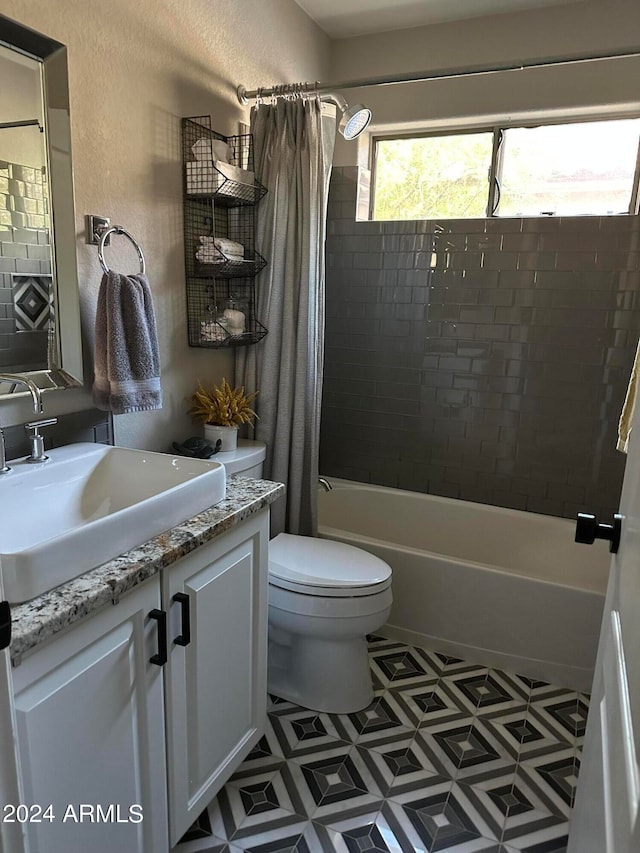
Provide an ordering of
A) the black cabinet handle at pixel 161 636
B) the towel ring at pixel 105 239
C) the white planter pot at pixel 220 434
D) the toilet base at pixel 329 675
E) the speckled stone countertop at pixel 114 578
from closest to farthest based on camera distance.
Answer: the speckled stone countertop at pixel 114 578 < the black cabinet handle at pixel 161 636 < the towel ring at pixel 105 239 < the toilet base at pixel 329 675 < the white planter pot at pixel 220 434

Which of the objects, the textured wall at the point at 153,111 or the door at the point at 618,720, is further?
the textured wall at the point at 153,111

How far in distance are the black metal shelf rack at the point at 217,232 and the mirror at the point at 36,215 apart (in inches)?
22.0

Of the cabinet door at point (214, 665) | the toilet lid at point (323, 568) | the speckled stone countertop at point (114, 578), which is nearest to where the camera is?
the speckled stone countertop at point (114, 578)

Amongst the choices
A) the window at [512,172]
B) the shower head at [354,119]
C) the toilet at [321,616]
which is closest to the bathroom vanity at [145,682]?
the toilet at [321,616]

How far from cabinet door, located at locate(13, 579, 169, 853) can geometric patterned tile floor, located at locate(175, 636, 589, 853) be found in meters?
0.44

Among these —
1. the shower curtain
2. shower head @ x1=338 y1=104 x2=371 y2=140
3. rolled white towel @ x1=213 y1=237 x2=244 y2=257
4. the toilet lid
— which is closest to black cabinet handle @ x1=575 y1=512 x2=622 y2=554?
the toilet lid

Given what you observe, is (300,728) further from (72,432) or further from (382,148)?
(382,148)

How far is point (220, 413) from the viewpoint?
7.18ft

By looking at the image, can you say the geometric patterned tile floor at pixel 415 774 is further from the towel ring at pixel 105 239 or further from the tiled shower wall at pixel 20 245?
the towel ring at pixel 105 239

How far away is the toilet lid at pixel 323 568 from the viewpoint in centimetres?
195

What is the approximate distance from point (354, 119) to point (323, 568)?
1.59 meters

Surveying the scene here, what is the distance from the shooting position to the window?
2.61m

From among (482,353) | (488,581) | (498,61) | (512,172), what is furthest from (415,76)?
(488,581)

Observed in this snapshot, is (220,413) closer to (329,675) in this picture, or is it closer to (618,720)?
(329,675)
